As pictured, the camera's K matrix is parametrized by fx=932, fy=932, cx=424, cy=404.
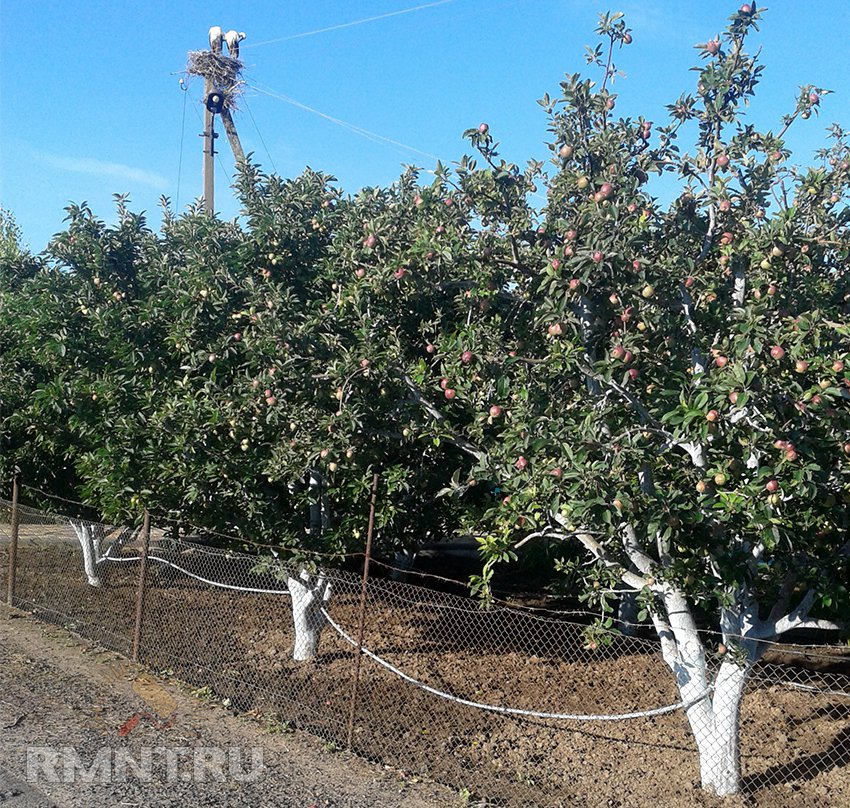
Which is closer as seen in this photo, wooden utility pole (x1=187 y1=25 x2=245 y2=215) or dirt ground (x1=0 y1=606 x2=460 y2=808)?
dirt ground (x1=0 y1=606 x2=460 y2=808)

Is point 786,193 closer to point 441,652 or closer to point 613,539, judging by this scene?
point 613,539

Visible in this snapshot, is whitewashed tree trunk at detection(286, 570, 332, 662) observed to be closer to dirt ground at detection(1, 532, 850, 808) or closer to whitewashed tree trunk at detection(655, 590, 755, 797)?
dirt ground at detection(1, 532, 850, 808)

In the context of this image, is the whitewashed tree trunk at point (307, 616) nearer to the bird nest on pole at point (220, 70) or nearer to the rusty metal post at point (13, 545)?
the rusty metal post at point (13, 545)

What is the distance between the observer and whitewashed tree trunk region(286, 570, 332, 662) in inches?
318

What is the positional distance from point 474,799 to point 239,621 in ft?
13.0

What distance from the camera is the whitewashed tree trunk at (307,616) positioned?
26.5 feet

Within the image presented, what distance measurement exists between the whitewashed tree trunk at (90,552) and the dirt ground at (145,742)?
8.75 feet

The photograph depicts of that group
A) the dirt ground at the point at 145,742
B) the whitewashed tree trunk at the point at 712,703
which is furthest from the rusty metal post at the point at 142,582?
the whitewashed tree trunk at the point at 712,703

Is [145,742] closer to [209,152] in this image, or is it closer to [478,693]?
[478,693]

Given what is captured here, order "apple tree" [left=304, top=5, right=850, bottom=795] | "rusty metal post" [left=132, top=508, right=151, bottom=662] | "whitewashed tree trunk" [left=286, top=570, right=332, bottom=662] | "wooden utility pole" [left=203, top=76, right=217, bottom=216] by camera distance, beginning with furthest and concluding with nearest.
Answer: "wooden utility pole" [left=203, top=76, right=217, bottom=216], "whitewashed tree trunk" [left=286, top=570, right=332, bottom=662], "rusty metal post" [left=132, top=508, right=151, bottom=662], "apple tree" [left=304, top=5, right=850, bottom=795]

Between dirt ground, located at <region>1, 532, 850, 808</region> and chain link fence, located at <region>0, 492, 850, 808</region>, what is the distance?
0.02 metres

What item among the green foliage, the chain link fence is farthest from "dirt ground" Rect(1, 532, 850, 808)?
the green foliage

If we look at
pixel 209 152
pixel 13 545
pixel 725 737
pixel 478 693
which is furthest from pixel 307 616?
pixel 209 152

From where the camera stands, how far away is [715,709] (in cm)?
566
